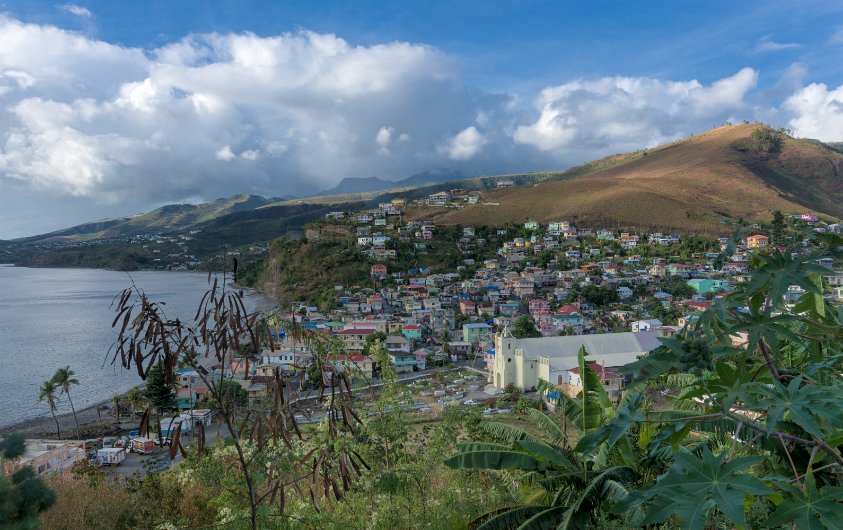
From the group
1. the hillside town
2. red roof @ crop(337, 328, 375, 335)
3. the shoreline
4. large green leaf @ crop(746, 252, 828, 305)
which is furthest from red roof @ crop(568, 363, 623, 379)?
red roof @ crop(337, 328, 375, 335)

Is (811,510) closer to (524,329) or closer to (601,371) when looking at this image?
(601,371)

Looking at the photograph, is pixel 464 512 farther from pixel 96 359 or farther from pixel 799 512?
pixel 96 359

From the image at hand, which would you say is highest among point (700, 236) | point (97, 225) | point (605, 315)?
point (97, 225)

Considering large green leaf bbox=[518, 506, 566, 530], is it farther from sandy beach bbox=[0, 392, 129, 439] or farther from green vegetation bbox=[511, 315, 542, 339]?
green vegetation bbox=[511, 315, 542, 339]

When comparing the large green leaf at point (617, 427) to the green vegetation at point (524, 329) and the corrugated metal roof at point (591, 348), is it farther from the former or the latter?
the green vegetation at point (524, 329)

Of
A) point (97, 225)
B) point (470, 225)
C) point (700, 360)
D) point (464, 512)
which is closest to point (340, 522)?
point (464, 512)
